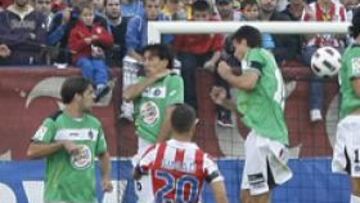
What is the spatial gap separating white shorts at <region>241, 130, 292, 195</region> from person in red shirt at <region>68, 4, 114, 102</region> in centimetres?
262

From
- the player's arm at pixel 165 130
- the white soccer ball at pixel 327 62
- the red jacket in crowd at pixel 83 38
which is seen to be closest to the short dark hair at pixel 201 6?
the red jacket in crowd at pixel 83 38

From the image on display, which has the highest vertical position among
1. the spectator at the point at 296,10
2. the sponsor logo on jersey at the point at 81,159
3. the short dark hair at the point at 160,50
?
the spectator at the point at 296,10

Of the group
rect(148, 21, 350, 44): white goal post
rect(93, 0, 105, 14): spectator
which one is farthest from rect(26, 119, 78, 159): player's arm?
rect(93, 0, 105, 14): spectator

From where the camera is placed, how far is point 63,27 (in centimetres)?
1588

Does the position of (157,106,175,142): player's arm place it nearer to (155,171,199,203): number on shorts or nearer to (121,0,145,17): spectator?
(155,171,199,203): number on shorts

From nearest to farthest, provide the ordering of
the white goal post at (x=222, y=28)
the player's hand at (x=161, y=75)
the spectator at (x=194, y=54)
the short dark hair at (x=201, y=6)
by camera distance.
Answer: the player's hand at (x=161, y=75) < the white goal post at (x=222, y=28) < the spectator at (x=194, y=54) < the short dark hair at (x=201, y=6)

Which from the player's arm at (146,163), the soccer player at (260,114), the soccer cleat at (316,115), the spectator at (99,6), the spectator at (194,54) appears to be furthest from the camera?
the spectator at (99,6)

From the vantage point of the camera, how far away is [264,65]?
12.7m

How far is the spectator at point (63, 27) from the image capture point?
15797 millimetres

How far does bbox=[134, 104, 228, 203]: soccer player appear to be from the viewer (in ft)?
33.2

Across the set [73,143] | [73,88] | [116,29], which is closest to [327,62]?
[73,88]

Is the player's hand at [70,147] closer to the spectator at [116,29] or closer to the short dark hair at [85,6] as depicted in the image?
the spectator at [116,29]

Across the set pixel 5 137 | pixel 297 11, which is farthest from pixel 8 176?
pixel 297 11

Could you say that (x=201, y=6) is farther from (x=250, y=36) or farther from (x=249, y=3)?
(x=250, y=36)
